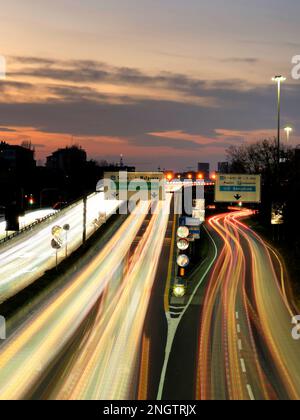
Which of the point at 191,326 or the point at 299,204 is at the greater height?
the point at 299,204

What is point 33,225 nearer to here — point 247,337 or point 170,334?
point 170,334

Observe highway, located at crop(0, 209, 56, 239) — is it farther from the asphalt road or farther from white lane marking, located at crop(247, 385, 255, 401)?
white lane marking, located at crop(247, 385, 255, 401)

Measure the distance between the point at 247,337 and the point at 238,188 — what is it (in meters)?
13.6

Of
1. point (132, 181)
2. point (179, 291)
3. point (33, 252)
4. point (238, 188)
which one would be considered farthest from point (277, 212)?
point (179, 291)

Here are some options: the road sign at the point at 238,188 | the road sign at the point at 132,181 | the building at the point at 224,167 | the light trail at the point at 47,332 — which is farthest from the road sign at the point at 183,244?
the building at the point at 224,167

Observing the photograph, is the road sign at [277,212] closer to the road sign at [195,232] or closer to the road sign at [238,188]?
the road sign at [195,232]

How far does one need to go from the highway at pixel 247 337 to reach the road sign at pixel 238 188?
248 inches

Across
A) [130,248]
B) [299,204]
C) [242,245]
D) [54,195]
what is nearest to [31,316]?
[130,248]

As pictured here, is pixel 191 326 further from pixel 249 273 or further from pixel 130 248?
pixel 130 248

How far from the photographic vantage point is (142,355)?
23.3 m

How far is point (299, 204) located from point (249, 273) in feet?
38.1

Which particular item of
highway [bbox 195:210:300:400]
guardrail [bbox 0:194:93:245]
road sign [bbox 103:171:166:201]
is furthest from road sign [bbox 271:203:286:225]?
guardrail [bbox 0:194:93:245]

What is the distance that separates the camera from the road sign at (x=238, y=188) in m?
37.7

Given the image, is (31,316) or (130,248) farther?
(130,248)
